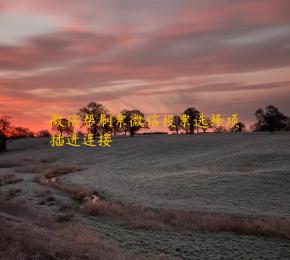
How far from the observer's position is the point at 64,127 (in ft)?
450

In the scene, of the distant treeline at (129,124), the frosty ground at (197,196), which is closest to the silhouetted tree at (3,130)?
the distant treeline at (129,124)

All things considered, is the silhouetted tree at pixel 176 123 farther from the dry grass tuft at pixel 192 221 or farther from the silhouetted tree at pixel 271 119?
the dry grass tuft at pixel 192 221

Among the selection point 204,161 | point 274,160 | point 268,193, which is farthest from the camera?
point 204,161

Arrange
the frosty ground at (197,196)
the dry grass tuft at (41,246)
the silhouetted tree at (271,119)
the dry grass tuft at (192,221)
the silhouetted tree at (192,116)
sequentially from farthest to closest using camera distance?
1. the silhouetted tree at (192,116)
2. the silhouetted tree at (271,119)
3. the dry grass tuft at (192,221)
4. the frosty ground at (197,196)
5. the dry grass tuft at (41,246)

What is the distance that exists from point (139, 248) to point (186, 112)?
118m

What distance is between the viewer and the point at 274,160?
42219 mm

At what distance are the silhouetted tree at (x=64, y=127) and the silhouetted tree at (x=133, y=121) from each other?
Answer: 1018 inches

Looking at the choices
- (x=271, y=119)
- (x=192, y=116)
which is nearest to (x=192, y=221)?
(x=271, y=119)

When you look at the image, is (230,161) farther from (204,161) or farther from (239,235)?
(239,235)

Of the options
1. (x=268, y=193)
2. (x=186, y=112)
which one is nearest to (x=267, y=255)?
(x=268, y=193)

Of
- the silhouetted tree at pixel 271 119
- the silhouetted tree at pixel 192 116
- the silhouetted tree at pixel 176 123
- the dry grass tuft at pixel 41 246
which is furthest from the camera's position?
the silhouetted tree at pixel 176 123

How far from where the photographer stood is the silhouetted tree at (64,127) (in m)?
135

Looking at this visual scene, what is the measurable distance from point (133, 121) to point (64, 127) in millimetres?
34719

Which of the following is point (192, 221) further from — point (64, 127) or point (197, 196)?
point (64, 127)
